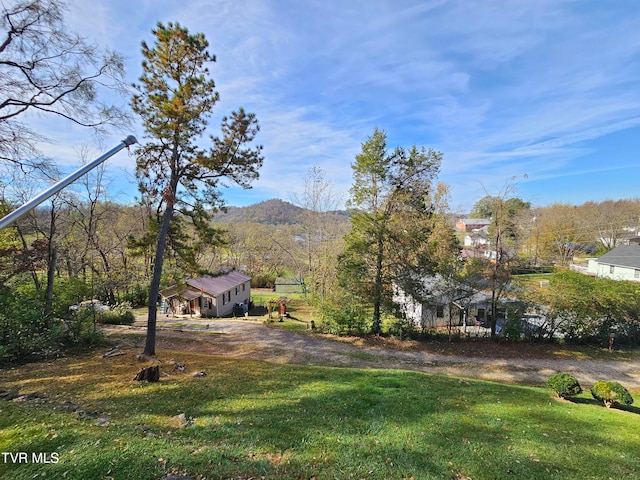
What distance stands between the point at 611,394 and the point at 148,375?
475 inches

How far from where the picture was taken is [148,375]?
7352 mm

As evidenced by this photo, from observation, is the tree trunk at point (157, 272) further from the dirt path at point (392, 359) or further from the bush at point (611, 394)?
the bush at point (611, 394)

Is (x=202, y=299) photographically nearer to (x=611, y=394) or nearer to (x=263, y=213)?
(x=611, y=394)

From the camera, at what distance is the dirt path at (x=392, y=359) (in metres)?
10.8

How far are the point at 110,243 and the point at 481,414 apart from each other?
27408mm

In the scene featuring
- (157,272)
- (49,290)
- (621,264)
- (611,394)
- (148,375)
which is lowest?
(611,394)

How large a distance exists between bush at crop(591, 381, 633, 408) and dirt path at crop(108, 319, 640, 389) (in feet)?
9.10

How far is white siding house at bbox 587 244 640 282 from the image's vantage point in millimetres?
26609

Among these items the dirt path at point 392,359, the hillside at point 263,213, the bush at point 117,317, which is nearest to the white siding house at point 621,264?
the dirt path at point 392,359

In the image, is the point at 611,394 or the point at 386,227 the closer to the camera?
the point at 611,394

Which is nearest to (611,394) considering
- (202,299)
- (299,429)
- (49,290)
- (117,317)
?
(299,429)

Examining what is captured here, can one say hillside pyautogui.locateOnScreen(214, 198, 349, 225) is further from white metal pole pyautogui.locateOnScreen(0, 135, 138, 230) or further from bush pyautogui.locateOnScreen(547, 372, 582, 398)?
white metal pole pyautogui.locateOnScreen(0, 135, 138, 230)

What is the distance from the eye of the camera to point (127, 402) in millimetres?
5941

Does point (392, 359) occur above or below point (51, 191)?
below
